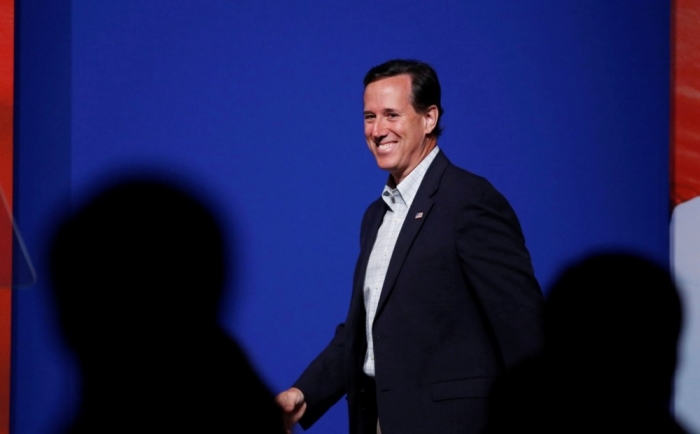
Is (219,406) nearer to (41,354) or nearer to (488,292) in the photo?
(41,354)

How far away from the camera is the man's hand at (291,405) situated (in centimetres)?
212

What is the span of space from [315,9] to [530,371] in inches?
58.9

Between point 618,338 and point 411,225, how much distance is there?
3.96ft

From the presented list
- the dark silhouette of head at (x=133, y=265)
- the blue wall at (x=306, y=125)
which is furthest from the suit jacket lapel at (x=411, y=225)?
the dark silhouette of head at (x=133, y=265)

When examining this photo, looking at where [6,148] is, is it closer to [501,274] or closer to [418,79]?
[418,79]

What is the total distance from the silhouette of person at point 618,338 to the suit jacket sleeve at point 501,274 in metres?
0.91

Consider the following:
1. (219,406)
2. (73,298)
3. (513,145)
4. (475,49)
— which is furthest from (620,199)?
(73,298)

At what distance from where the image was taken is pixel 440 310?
190 cm

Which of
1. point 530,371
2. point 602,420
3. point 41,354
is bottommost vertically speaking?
point 602,420

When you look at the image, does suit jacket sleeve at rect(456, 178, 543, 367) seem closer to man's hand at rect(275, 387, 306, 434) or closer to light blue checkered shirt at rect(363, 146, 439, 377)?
light blue checkered shirt at rect(363, 146, 439, 377)

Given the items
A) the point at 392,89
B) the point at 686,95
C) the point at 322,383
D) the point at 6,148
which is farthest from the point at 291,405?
the point at 686,95

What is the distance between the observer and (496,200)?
192 centimetres

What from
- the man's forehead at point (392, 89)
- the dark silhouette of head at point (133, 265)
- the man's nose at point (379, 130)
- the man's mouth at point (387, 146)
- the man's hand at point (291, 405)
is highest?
the man's forehead at point (392, 89)

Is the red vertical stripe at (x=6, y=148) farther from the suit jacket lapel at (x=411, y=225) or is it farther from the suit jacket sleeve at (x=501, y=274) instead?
the suit jacket sleeve at (x=501, y=274)
